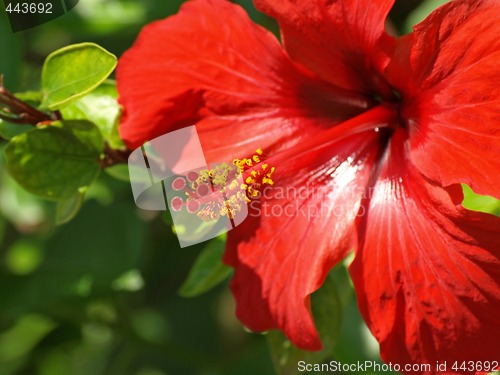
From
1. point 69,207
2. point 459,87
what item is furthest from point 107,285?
point 459,87

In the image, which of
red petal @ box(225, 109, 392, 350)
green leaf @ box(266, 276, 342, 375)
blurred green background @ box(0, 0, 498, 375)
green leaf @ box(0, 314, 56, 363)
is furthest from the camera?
green leaf @ box(0, 314, 56, 363)

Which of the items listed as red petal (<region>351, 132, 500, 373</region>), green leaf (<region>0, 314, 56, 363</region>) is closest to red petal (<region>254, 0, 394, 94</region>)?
red petal (<region>351, 132, 500, 373</region>)

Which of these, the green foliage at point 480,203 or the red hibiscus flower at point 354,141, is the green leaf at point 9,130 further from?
the green foliage at point 480,203

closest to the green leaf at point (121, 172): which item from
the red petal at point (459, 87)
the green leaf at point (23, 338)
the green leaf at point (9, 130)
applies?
the green leaf at point (9, 130)

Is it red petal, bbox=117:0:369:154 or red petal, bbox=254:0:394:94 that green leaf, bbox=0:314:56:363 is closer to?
red petal, bbox=117:0:369:154

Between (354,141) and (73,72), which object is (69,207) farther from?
(354,141)

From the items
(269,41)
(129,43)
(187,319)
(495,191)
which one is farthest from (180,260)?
(495,191)

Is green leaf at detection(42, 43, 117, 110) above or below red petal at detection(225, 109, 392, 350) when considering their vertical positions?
above
